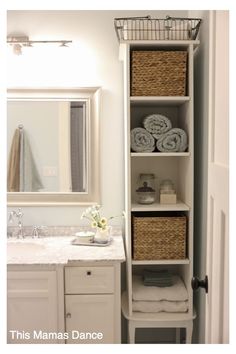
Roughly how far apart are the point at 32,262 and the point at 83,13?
132 cm

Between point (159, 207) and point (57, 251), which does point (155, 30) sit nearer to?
point (159, 207)

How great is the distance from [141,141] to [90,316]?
33.0 inches

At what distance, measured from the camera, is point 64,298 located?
1830 mm

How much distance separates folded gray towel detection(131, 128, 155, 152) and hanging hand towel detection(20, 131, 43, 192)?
0.62 m

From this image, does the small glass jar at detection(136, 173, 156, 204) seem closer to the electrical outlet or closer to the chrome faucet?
the electrical outlet

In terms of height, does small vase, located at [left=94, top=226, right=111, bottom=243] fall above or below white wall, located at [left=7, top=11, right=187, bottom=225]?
below

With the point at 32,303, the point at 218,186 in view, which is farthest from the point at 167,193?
the point at 218,186

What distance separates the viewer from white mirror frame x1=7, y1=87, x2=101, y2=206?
220cm

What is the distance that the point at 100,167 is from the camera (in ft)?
7.34

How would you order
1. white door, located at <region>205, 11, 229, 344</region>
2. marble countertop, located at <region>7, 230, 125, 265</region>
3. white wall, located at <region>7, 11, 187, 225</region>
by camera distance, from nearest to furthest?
white door, located at <region>205, 11, 229, 344</region> → marble countertop, located at <region>7, 230, 125, 265</region> → white wall, located at <region>7, 11, 187, 225</region>

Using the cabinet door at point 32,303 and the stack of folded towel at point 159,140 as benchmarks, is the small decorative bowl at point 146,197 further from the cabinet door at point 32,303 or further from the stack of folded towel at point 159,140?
the cabinet door at point 32,303

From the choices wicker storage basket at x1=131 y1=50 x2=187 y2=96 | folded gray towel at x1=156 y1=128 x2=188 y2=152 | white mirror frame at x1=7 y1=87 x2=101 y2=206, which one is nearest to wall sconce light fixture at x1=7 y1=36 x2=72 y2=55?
white mirror frame at x1=7 y1=87 x2=101 y2=206

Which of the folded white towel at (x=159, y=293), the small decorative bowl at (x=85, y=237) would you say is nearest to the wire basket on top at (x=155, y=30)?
the small decorative bowl at (x=85, y=237)
